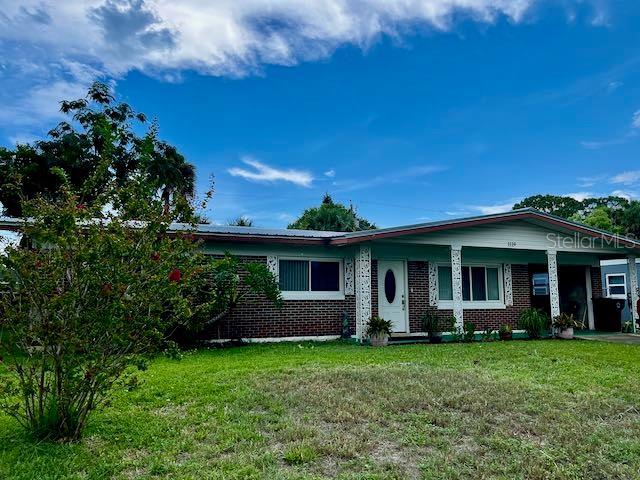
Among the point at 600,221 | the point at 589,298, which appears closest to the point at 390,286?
the point at 589,298

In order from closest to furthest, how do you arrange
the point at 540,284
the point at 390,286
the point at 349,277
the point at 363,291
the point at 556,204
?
1. the point at 363,291
2. the point at 349,277
3. the point at 390,286
4. the point at 540,284
5. the point at 556,204

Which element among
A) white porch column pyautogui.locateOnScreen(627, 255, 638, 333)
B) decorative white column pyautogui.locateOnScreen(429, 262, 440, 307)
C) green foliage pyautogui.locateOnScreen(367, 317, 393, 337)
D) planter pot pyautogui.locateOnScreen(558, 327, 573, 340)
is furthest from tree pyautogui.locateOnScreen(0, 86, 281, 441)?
white porch column pyautogui.locateOnScreen(627, 255, 638, 333)

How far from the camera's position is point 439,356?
9.32 metres

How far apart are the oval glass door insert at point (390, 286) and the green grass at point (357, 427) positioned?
592 centimetres

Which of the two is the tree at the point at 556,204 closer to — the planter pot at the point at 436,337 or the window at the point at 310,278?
the planter pot at the point at 436,337

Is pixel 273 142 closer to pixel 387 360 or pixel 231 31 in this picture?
pixel 231 31

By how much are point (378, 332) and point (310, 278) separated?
239cm

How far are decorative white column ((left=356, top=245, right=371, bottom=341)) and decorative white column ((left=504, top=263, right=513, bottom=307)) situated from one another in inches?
223

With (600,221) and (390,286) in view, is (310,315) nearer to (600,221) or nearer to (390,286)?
(390,286)

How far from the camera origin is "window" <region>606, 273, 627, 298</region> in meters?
18.6

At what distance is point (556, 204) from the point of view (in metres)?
47.4

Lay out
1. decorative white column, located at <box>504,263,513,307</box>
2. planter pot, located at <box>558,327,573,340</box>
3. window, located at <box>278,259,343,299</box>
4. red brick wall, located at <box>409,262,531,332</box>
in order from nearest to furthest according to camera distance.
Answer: window, located at <box>278,259,343,299</box>, planter pot, located at <box>558,327,573,340</box>, red brick wall, located at <box>409,262,531,332</box>, decorative white column, located at <box>504,263,513,307</box>

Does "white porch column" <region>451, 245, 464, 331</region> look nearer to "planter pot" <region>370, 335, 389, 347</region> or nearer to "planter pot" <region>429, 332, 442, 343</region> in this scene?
"planter pot" <region>429, 332, 442, 343</region>

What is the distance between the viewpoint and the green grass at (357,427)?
12.0 ft
